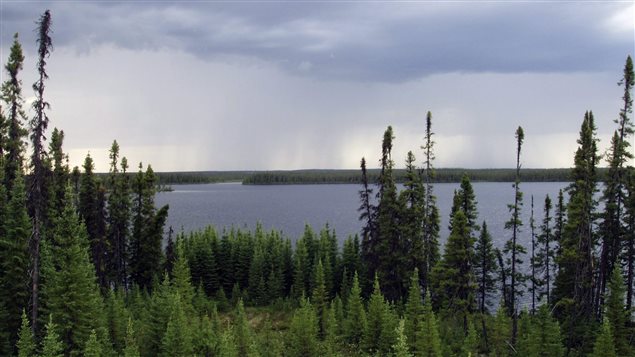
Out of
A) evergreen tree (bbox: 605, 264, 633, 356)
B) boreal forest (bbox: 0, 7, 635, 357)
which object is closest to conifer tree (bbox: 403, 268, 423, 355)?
boreal forest (bbox: 0, 7, 635, 357)

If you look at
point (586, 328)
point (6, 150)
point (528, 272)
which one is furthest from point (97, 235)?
point (528, 272)

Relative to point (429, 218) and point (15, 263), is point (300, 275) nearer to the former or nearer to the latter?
point (429, 218)

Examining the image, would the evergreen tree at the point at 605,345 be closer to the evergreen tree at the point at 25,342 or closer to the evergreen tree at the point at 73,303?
the evergreen tree at the point at 73,303

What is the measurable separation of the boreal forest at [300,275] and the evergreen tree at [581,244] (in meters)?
0.15

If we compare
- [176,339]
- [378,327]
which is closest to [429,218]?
[378,327]

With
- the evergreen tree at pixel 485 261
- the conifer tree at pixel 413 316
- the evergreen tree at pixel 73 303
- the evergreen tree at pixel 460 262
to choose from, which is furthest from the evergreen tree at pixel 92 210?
the evergreen tree at pixel 485 261

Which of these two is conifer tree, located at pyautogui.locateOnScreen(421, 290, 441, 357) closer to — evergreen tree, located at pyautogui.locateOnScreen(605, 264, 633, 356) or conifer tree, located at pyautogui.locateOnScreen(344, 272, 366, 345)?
conifer tree, located at pyautogui.locateOnScreen(344, 272, 366, 345)

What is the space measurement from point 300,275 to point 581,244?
1180 inches

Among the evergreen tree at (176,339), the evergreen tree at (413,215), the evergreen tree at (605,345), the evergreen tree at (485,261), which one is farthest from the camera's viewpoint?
the evergreen tree at (485,261)

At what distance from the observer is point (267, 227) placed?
127 metres

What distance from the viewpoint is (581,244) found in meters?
40.0

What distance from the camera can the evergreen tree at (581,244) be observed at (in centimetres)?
3906

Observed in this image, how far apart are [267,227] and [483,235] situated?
81.9 metres

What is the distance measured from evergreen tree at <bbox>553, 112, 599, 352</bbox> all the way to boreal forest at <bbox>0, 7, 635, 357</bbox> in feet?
0.49
